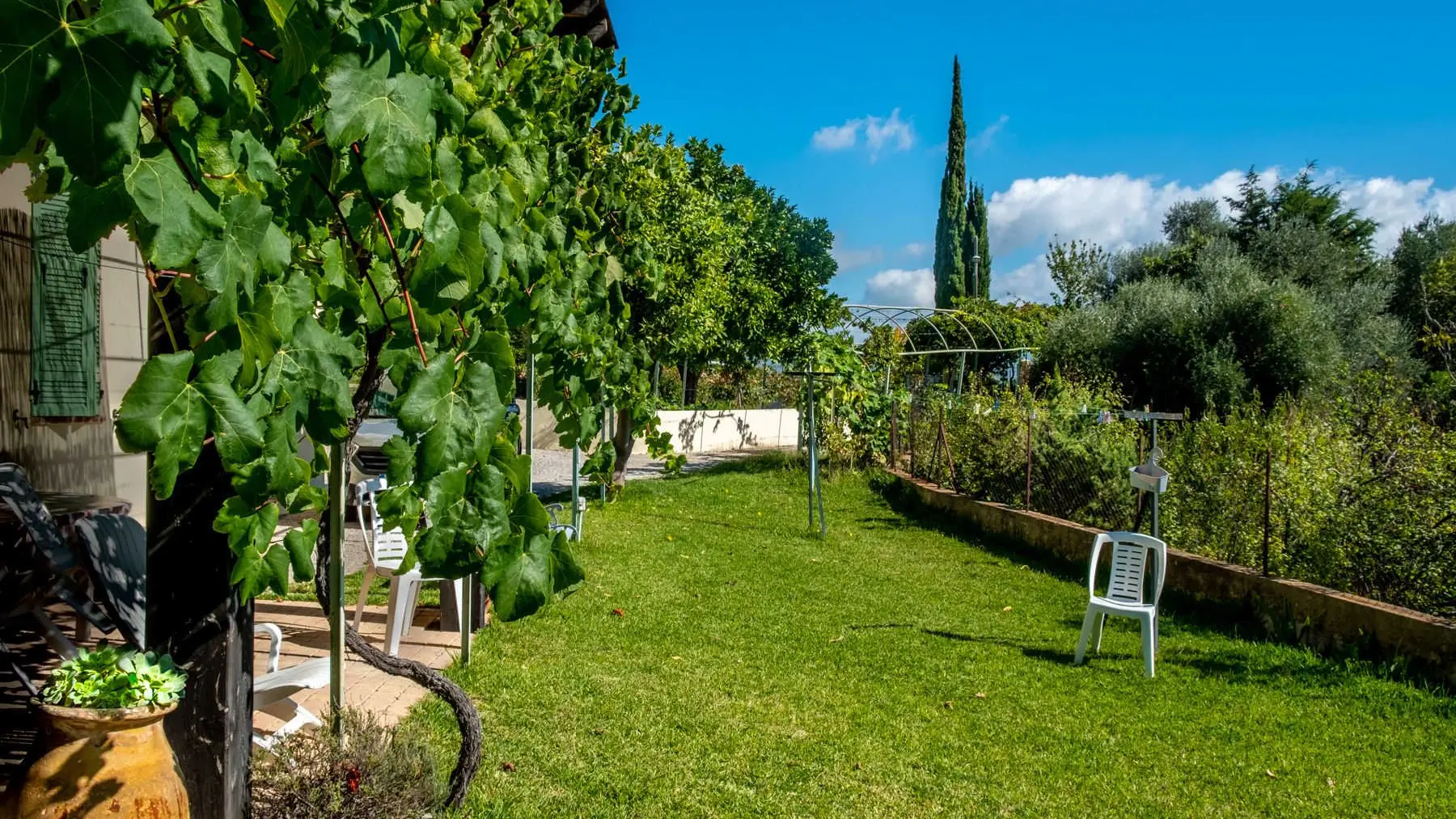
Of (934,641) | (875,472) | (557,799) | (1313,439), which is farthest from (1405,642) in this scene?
(875,472)

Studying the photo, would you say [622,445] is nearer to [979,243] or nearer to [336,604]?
[336,604]

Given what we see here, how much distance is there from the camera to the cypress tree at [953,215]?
40.1 meters

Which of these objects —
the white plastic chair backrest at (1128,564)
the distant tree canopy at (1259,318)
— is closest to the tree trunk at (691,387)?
the distant tree canopy at (1259,318)

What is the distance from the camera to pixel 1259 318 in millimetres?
16703

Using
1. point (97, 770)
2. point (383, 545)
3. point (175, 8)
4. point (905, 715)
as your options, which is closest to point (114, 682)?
point (97, 770)

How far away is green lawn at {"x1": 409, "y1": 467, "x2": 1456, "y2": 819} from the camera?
3869 millimetres

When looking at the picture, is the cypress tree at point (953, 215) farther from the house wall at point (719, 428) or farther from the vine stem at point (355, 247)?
the vine stem at point (355, 247)

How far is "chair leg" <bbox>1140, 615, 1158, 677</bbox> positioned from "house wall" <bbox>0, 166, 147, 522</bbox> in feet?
19.5

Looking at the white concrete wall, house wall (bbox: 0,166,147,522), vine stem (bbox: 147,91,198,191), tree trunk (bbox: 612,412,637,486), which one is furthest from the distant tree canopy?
vine stem (bbox: 147,91,198,191)

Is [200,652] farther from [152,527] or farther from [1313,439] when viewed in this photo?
[1313,439]

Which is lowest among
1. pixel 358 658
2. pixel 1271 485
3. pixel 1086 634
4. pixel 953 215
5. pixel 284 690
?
pixel 1086 634

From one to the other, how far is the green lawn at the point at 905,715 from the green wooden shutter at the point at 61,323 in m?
2.66

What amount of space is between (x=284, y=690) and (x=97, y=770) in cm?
101

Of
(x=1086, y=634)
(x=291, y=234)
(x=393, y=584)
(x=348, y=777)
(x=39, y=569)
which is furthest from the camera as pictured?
(x=1086, y=634)
